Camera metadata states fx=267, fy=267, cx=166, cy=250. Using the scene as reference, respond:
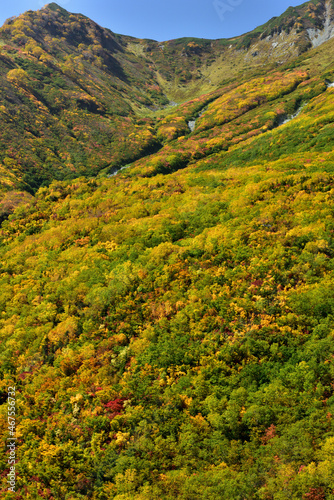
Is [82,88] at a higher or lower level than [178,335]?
higher

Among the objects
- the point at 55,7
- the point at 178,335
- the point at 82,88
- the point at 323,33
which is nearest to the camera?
the point at 178,335

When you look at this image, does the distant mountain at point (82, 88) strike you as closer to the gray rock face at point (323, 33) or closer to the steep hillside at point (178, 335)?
the gray rock face at point (323, 33)

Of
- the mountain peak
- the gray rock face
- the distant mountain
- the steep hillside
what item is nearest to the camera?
the steep hillside

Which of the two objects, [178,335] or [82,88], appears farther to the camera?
[82,88]

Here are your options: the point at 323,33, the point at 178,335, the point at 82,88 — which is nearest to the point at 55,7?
the point at 82,88

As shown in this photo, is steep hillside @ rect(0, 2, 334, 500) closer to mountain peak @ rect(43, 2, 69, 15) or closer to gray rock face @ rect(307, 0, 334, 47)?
gray rock face @ rect(307, 0, 334, 47)

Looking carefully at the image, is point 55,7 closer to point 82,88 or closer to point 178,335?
point 82,88

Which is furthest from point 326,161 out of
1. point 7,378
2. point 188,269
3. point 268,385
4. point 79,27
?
point 79,27

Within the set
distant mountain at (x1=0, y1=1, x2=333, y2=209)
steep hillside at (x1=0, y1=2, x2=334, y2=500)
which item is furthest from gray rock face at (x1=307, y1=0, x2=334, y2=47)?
steep hillside at (x1=0, y1=2, x2=334, y2=500)

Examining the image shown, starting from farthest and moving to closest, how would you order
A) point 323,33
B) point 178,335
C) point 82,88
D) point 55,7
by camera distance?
point 55,7
point 323,33
point 82,88
point 178,335

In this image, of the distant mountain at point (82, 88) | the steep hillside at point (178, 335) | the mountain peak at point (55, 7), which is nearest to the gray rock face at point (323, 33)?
the distant mountain at point (82, 88)

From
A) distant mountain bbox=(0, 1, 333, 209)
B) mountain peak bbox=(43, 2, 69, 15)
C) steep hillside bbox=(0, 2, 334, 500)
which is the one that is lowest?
steep hillside bbox=(0, 2, 334, 500)
